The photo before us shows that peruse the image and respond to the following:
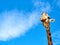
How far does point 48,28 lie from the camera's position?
64.4 ft

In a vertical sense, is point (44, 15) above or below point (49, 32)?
above

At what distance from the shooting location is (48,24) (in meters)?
19.8

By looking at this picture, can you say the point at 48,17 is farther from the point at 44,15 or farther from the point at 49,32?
the point at 49,32

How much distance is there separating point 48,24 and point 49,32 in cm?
106

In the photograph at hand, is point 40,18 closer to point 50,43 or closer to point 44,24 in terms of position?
point 44,24

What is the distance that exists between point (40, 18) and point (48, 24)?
1.22 meters

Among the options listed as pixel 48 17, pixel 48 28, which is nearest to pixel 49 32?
pixel 48 28

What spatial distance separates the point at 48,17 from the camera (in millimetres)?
19641

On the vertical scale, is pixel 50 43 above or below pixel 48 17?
below

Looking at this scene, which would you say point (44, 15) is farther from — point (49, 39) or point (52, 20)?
point (49, 39)

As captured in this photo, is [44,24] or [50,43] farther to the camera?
[44,24]

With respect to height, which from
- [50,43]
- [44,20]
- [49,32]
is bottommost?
[50,43]

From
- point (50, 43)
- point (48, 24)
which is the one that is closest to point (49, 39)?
point (50, 43)

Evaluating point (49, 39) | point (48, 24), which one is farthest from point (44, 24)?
point (49, 39)
